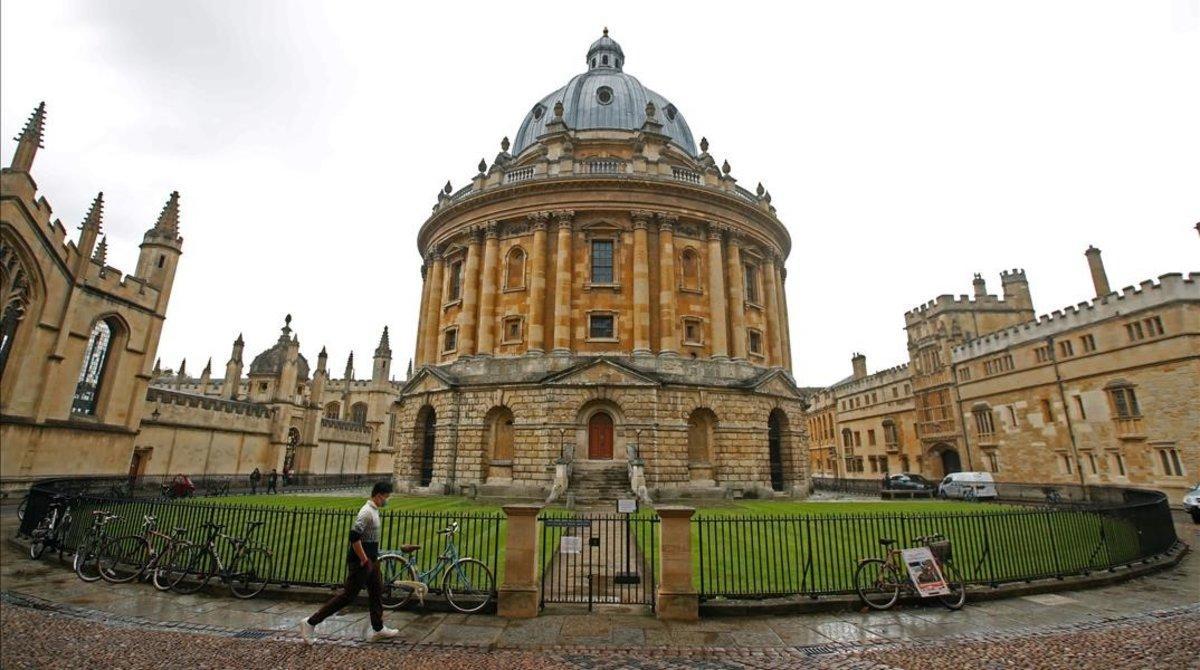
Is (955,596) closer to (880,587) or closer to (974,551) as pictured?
(880,587)

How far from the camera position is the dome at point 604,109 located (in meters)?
37.2

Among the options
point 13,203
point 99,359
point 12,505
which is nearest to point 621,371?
point 13,203

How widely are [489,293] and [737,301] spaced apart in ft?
43.1

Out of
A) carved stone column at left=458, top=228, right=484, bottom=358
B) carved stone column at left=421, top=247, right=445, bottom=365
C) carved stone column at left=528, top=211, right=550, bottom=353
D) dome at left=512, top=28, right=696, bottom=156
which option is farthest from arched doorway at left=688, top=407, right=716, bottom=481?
dome at left=512, top=28, right=696, bottom=156

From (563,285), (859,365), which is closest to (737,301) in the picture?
(563,285)

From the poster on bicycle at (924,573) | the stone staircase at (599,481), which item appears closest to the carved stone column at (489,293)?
the stone staircase at (599,481)

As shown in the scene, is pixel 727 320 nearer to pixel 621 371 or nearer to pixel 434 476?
pixel 621 371

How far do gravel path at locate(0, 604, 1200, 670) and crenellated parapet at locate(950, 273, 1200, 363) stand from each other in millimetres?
29117

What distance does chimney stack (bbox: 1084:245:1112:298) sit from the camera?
109 ft

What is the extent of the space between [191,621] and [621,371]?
62.1 ft

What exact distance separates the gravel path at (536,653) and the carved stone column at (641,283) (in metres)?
19.9

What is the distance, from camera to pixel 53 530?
1120 cm

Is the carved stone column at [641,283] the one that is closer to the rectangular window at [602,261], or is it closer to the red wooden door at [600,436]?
the rectangular window at [602,261]

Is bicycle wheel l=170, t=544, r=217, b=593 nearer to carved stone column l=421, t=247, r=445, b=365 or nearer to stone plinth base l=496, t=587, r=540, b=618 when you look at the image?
stone plinth base l=496, t=587, r=540, b=618
